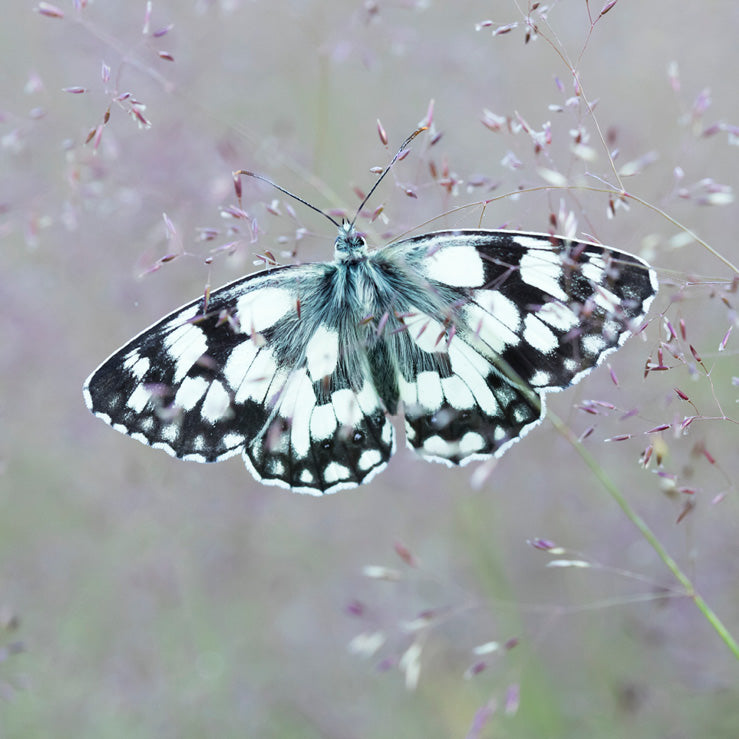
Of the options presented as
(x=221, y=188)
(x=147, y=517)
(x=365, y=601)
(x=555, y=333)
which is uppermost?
(x=221, y=188)

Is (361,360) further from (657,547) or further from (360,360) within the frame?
(657,547)

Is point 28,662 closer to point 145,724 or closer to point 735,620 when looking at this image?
point 145,724

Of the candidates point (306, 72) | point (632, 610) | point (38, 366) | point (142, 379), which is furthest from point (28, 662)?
point (306, 72)

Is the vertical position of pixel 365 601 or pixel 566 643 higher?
pixel 365 601

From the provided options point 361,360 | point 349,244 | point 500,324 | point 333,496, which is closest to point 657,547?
point 500,324

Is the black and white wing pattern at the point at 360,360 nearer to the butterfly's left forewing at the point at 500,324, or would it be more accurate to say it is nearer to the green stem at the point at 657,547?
the butterfly's left forewing at the point at 500,324

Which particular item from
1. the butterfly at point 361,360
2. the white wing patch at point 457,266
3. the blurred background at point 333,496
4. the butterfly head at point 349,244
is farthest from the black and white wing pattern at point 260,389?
the blurred background at point 333,496

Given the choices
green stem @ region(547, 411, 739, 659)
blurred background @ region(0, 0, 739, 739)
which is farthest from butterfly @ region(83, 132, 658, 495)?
blurred background @ region(0, 0, 739, 739)

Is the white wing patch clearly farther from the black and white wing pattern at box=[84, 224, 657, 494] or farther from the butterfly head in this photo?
the butterfly head
